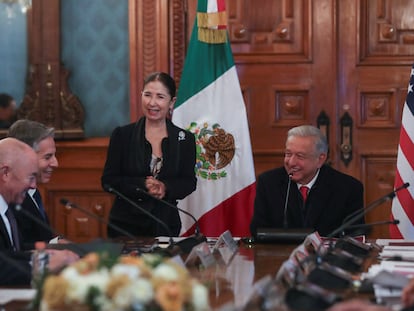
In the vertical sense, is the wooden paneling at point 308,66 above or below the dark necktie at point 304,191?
above

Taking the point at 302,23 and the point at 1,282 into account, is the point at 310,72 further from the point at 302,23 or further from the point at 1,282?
the point at 1,282

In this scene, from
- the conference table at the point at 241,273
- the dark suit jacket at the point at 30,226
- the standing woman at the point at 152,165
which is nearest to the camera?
the conference table at the point at 241,273

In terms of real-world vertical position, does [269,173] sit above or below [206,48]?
below

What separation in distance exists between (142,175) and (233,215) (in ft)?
3.80

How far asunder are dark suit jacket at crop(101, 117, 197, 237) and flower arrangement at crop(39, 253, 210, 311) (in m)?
2.55

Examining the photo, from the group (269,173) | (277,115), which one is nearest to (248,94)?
(277,115)

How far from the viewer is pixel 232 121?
18.5 ft

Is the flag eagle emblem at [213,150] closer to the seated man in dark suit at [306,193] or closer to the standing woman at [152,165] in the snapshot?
the standing woman at [152,165]

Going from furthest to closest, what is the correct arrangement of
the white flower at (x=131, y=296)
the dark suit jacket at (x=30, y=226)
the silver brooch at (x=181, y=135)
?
the silver brooch at (x=181, y=135), the dark suit jacket at (x=30, y=226), the white flower at (x=131, y=296)

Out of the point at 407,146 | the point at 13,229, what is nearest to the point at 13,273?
the point at 13,229

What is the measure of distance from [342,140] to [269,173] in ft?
5.12

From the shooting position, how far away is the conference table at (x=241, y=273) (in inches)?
102

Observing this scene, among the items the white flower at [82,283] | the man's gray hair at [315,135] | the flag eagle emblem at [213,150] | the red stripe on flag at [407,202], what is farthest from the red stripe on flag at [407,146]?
the white flower at [82,283]

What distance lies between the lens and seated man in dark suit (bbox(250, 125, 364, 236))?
444 cm
